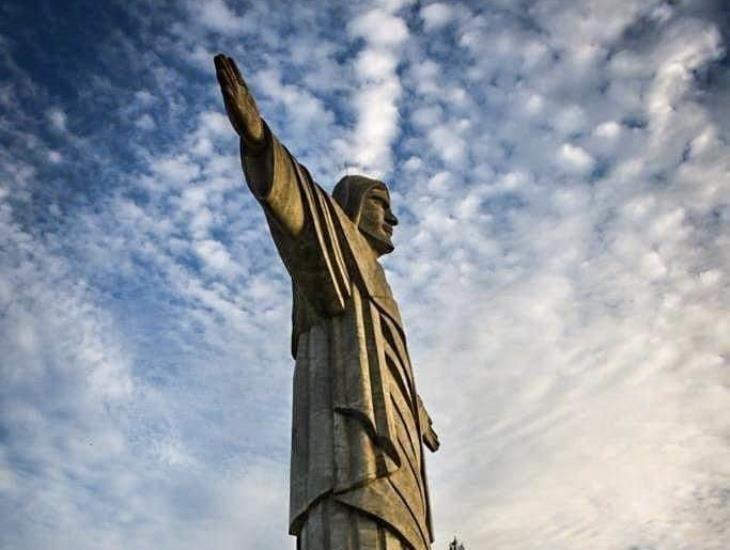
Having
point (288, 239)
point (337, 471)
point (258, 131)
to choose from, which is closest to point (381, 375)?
point (337, 471)

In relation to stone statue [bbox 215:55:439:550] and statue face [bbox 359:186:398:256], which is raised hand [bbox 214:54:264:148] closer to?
stone statue [bbox 215:55:439:550]

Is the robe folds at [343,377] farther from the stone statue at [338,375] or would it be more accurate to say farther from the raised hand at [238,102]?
the raised hand at [238,102]

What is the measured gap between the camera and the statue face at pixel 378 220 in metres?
10.2

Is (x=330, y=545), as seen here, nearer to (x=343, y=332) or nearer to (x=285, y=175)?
(x=343, y=332)

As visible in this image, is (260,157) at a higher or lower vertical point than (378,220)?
lower

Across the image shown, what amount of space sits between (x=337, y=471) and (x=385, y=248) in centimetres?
376

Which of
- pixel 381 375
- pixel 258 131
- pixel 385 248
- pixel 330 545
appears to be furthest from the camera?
pixel 385 248

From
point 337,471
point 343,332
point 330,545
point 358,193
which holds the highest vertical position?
point 358,193

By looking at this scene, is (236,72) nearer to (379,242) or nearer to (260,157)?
(260,157)

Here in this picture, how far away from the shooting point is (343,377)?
8.21 m

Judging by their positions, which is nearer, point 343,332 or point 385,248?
point 343,332

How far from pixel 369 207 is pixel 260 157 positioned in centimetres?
284

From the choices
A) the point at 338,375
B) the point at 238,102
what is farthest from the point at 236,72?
the point at 338,375

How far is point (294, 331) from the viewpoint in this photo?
30.6 ft
